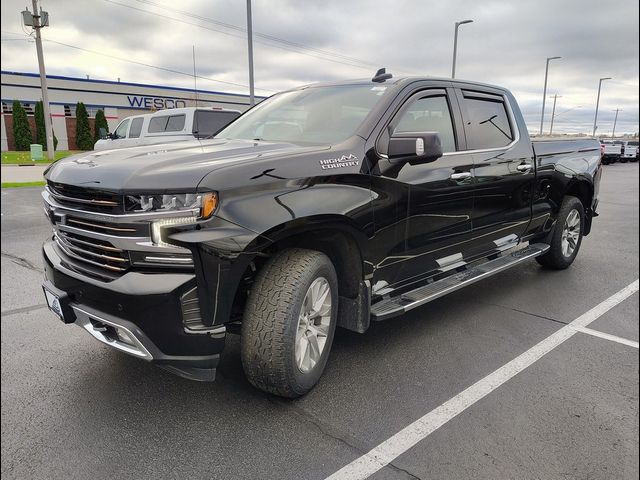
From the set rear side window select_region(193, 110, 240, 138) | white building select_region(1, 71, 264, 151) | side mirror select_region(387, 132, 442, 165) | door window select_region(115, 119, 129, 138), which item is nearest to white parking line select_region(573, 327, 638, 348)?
side mirror select_region(387, 132, 442, 165)

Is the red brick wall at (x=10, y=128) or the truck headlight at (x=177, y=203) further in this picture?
the red brick wall at (x=10, y=128)

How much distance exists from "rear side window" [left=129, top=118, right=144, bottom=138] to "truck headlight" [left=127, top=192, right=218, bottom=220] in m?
14.5

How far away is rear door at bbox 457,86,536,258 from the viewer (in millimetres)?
4086

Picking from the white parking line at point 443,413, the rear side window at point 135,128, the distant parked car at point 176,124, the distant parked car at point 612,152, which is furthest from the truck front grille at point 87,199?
the distant parked car at point 612,152

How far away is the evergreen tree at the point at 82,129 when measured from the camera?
3347cm

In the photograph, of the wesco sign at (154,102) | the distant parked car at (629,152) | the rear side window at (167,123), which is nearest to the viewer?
the rear side window at (167,123)

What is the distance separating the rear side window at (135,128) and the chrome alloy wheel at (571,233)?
13608 millimetres

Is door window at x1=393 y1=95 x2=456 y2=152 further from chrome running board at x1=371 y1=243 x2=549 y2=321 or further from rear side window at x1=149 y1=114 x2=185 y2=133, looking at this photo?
rear side window at x1=149 y1=114 x2=185 y2=133

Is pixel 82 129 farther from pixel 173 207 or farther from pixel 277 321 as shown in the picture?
pixel 277 321

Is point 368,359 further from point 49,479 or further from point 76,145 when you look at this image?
point 76,145

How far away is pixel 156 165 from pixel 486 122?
3102 millimetres

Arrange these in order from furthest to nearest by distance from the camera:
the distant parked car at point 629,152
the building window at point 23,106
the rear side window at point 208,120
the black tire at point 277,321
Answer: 1. the distant parked car at point 629,152
2. the building window at point 23,106
3. the rear side window at point 208,120
4. the black tire at point 277,321

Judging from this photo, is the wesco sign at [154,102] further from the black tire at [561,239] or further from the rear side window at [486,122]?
the rear side window at [486,122]

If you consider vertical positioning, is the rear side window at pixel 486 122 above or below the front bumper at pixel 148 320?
above
